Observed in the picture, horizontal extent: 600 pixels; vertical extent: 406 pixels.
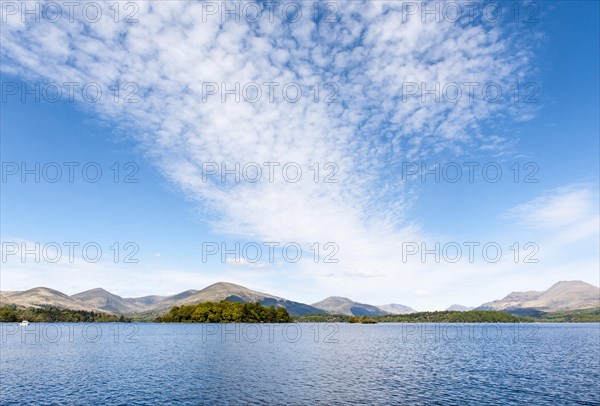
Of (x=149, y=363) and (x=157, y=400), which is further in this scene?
(x=149, y=363)

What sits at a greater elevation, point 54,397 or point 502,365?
point 54,397

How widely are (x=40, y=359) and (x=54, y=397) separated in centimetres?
5141

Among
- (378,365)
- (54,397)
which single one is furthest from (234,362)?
(54,397)

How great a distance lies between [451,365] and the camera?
94.2 metres

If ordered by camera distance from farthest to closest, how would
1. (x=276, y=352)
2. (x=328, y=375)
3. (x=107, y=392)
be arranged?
(x=276, y=352) < (x=328, y=375) < (x=107, y=392)

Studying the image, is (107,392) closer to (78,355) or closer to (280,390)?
(280,390)

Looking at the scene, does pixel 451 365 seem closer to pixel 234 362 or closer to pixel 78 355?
pixel 234 362

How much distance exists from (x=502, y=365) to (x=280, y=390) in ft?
215

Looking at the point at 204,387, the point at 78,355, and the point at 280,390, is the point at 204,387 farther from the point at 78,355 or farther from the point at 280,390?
the point at 78,355

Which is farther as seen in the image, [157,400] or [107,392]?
[107,392]

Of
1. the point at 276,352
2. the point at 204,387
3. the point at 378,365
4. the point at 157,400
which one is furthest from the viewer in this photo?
the point at 276,352

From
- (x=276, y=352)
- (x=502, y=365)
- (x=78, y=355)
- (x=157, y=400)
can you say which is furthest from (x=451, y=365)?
(x=78, y=355)

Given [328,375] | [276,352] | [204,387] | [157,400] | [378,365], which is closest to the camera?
[157,400]

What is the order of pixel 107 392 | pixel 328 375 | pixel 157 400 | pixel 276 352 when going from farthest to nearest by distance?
1. pixel 276 352
2. pixel 328 375
3. pixel 107 392
4. pixel 157 400
